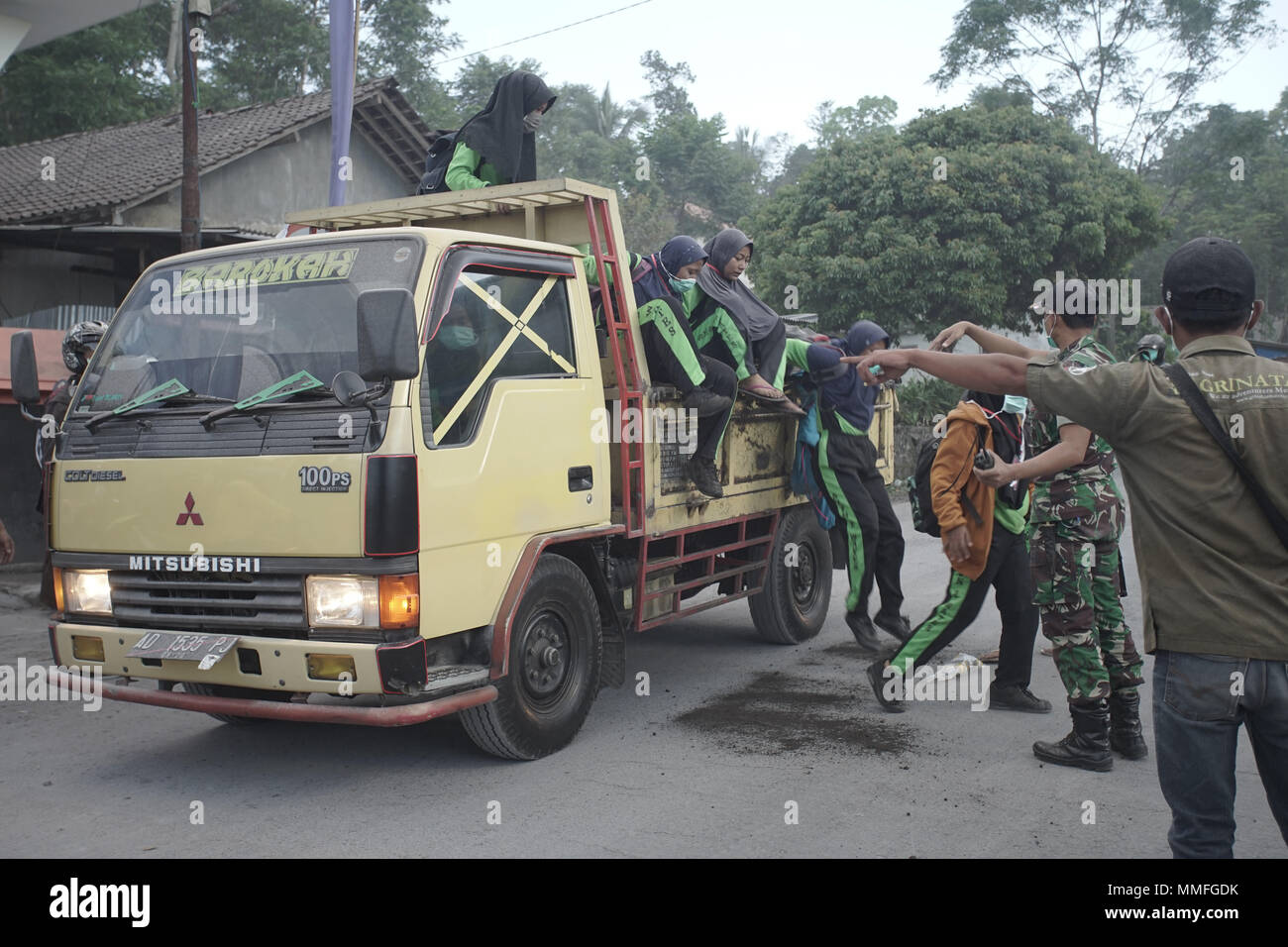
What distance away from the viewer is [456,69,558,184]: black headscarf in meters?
6.33

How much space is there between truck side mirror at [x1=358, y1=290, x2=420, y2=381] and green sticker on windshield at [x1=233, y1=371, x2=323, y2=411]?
0.41 m

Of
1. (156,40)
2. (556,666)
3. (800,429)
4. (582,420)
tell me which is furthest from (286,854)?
(156,40)

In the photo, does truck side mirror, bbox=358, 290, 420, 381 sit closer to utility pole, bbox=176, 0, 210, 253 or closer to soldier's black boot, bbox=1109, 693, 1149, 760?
soldier's black boot, bbox=1109, 693, 1149, 760

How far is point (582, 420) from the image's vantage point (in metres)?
5.17

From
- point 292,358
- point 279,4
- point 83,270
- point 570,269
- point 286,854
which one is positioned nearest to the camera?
point 286,854

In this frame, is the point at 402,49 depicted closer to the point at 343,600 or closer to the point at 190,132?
the point at 190,132

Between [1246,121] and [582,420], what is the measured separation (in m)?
34.8

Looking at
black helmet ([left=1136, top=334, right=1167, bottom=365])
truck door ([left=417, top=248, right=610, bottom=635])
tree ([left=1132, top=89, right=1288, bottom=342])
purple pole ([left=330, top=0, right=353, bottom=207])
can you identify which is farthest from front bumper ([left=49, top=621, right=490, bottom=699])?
tree ([left=1132, top=89, right=1288, bottom=342])

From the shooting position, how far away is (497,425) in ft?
15.1

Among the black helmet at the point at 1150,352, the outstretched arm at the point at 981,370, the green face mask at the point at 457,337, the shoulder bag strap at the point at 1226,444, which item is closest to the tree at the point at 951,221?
the black helmet at the point at 1150,352

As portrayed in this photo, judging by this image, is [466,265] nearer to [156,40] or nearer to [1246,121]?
[156,40]

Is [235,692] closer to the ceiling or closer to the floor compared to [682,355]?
closer to the floor

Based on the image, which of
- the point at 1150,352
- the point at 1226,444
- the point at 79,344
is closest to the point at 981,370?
the point at 1226,444

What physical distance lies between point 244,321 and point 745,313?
9.51ft
